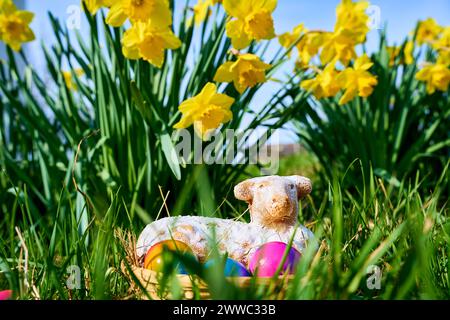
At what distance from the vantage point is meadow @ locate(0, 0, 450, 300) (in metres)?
1.05

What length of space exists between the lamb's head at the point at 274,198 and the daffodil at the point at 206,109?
269 mm

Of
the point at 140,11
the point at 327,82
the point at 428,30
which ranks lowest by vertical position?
the point at 327,82

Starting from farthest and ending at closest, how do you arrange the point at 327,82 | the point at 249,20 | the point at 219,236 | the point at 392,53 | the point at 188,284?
the point at 392,53, the point at 327,82, the point at 249,20, the point at 219,236, the point at 188,284

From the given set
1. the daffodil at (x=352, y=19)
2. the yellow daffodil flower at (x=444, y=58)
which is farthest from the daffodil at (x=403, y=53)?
the daffodil at (x=352, y=19)

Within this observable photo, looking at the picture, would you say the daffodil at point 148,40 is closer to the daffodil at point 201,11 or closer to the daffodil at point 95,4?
the daffodil at point 95,4

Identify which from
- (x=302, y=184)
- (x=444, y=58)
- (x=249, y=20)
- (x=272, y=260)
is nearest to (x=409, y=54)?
(x=444, y=58)

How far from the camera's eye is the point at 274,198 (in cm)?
108

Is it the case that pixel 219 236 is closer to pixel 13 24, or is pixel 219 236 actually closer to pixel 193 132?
pixel 193 132

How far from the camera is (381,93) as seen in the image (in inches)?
87.0

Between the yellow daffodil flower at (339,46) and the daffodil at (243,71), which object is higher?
the yellow daffodil flower at (339,46)

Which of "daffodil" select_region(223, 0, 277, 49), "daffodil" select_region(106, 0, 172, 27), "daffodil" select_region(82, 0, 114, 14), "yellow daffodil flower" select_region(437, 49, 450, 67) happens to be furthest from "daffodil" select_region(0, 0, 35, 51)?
"yellow daffodil flower" select_region(437, 49, 450, 67)

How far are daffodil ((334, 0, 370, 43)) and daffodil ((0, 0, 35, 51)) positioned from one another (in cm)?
99

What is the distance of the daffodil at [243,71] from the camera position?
147 centimetres

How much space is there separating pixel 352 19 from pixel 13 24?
3.56 feet
